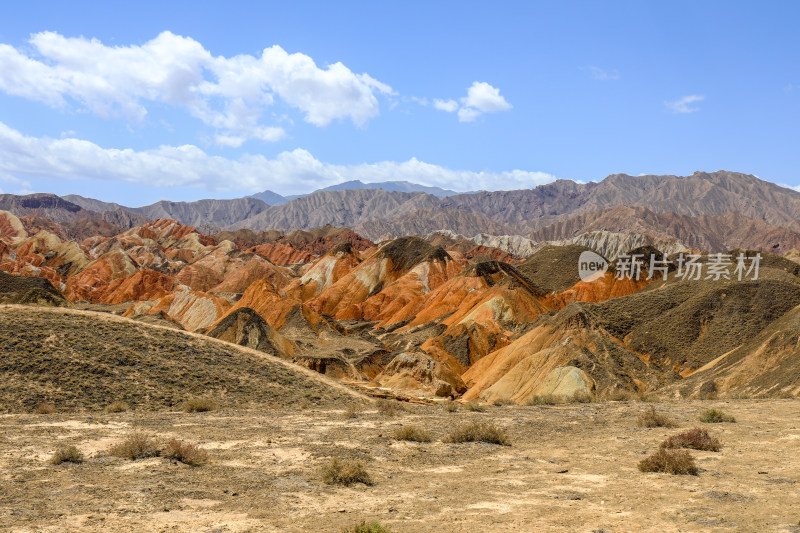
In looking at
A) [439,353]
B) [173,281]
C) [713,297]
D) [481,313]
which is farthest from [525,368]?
[173,281]

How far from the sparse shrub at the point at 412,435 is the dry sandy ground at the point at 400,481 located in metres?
0.31

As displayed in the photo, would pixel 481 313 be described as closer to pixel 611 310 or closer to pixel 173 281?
pixel 611 310

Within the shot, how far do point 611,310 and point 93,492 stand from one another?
1999 inches

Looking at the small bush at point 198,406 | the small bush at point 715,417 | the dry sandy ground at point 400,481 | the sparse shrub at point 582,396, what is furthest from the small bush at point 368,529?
the sparse shrub at point 582,396

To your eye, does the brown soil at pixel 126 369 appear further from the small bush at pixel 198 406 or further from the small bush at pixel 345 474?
the small bush at pixel 345 474

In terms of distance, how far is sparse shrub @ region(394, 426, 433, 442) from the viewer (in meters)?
16.8

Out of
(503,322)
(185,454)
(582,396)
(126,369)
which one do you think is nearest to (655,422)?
(185,454)

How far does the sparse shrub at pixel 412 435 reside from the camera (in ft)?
55.1

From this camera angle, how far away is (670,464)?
12867 mm

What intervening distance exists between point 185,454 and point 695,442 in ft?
39.6

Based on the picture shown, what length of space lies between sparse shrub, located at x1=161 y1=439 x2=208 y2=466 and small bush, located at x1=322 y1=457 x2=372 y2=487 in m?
3.05

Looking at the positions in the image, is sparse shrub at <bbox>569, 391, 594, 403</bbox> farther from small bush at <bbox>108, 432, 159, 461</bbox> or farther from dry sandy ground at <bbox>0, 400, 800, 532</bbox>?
small bush at <bbox>108, 432, 159, 461</bbox>

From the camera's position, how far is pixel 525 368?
149 feet

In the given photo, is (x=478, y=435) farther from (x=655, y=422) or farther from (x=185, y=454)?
(x=185, y=454)
